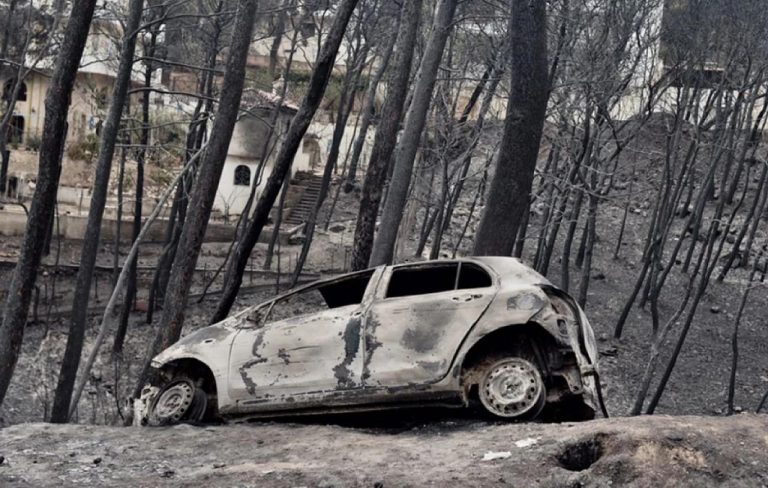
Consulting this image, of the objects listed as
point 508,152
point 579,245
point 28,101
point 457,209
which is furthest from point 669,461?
point 28,101

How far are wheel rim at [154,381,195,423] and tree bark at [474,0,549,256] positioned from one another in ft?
16.5

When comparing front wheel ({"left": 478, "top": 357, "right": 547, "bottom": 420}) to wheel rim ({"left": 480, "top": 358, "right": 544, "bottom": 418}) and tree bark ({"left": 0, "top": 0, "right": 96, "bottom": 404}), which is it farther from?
tree bark ({"left": 0, "top": 0, "right": 96, "bottom": 404})

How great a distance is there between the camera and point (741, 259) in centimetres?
3372

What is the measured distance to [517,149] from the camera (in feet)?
43.1

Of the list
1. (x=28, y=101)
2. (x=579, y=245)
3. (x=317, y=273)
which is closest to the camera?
(x=317, y=273)

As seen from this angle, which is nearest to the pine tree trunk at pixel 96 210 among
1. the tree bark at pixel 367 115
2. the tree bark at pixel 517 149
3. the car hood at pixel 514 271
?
the tree bark at pixel 517 149

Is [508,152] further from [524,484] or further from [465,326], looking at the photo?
[524,484]

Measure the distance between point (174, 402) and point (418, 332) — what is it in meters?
2.77

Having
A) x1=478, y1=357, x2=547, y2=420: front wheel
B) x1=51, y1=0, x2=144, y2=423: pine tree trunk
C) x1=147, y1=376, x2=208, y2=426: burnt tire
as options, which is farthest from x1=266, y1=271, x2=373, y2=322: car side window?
x1=51, y1=0, x2=144, y2=423: pine tree trunk

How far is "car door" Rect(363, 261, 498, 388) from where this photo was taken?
8617 millimetres

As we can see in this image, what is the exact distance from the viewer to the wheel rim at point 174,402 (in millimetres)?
9795

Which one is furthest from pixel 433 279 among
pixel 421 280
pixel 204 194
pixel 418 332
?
pixel 204 194

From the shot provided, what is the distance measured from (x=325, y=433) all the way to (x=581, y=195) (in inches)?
786

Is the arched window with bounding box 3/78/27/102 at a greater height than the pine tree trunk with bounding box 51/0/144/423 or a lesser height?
greater
